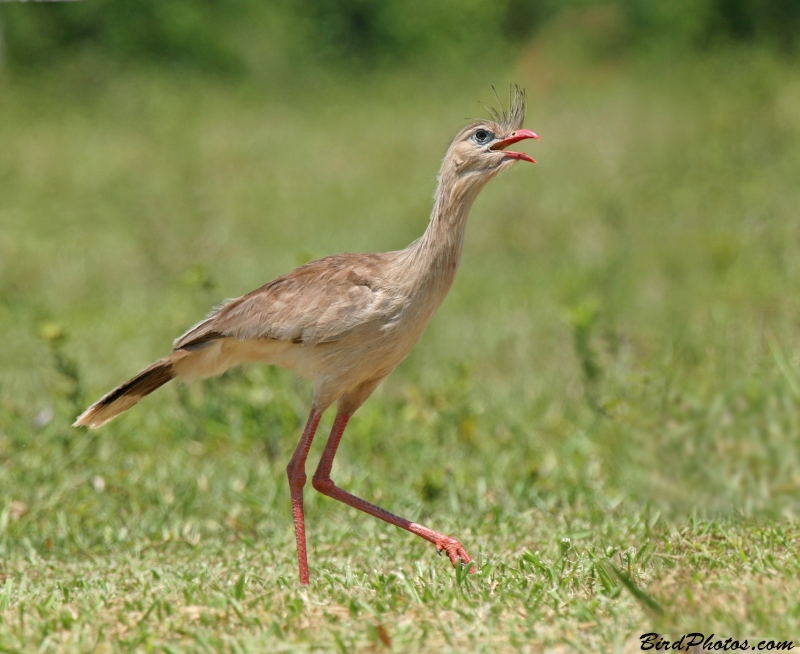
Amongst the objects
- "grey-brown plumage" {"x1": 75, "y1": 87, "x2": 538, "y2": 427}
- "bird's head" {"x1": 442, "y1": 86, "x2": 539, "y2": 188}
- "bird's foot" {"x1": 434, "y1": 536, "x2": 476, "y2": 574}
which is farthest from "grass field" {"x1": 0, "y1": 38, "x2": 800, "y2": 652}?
"bird's head" {"x1": 442, "y1": 86, "x2": 539, "y2": 188}

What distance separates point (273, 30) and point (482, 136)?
10.7 meters

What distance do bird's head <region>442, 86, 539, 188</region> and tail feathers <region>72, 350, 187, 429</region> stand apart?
4.03 ft

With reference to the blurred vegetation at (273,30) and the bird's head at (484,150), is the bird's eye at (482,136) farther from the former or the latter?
the blurred vegetation at (273,30)

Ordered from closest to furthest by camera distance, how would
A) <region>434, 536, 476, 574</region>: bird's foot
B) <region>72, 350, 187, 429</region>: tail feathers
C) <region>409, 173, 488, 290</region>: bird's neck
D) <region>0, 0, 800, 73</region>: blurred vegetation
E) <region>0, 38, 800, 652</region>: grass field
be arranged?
1. <region>0, 38, 800, 652</region>: grass field
2. <region>434, 536, 476, 574</region>: bird's foot
3. <region>409, 173, 488, 290</region>: bird's neck
4. <region>72, 350, 187, 429</region>: tail feathers
5. <region>0, 0, 800, 73</region>: blurred vegetation

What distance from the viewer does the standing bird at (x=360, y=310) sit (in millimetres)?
3438

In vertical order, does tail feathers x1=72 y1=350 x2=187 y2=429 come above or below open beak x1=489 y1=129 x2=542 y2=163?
below

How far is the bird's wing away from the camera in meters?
3.46

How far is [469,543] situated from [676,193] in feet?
16.9

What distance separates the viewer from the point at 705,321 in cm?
574

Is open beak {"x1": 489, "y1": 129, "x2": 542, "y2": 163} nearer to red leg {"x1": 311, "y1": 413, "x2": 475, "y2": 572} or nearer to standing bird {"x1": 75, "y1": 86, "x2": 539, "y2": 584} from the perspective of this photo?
standing bird {"x1": 75, "y1": 86, "x2": 539, "y2": 584}

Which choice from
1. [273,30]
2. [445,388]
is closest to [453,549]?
[445,388]

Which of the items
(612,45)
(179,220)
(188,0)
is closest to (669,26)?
(612,45)

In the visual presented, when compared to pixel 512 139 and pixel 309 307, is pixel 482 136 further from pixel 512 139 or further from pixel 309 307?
pixel 309 307

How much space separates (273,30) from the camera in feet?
44.5
